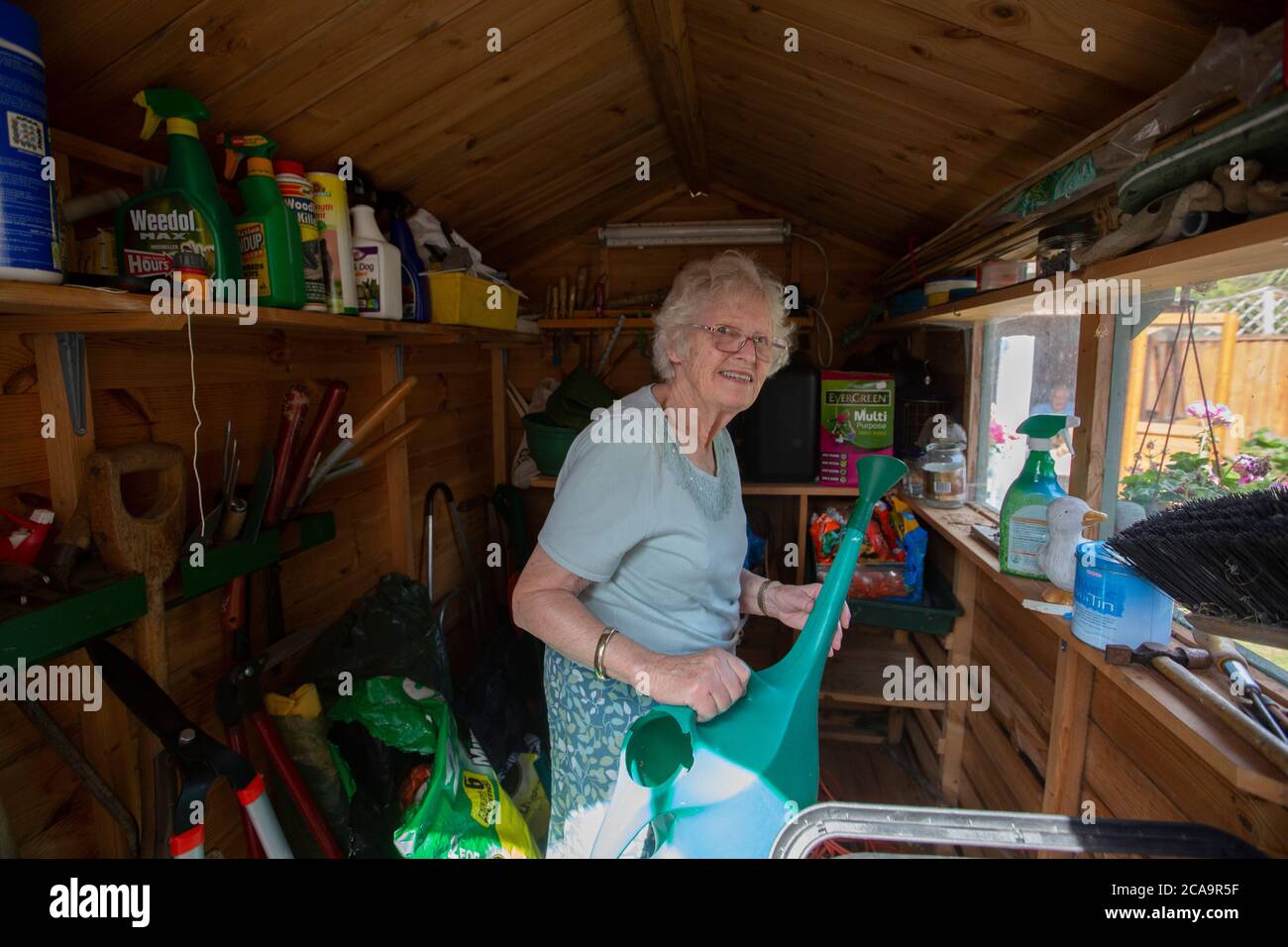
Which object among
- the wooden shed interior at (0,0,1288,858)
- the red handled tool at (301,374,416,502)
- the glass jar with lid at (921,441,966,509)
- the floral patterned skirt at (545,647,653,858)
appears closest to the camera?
the wooden shed interior at (0,0,1288,858)

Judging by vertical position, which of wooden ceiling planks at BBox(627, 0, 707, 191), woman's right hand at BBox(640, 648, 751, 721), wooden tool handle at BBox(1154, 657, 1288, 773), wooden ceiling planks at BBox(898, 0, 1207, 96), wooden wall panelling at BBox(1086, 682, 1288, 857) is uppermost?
wooden ceiling planks at BBox(627, 0, 707, 191)

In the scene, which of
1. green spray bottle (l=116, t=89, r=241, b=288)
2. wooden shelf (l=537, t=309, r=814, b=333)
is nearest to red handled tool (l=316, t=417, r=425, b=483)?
green spray bottle (l=116, t=89, r=241, b=288)

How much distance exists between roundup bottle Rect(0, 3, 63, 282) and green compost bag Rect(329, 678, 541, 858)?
1.02 m

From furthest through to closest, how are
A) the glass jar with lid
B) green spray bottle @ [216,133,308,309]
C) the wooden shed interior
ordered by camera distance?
the glass jar with lid → green spray bottle @ [216,133,308,309] → the wooden shed interior

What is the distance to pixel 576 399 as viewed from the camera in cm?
246

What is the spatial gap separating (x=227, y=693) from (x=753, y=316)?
3.93ft

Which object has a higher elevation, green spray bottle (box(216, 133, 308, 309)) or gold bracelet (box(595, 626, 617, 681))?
green spray bottle (box(216, 133, 308, 309))

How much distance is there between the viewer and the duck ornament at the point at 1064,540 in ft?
3.77

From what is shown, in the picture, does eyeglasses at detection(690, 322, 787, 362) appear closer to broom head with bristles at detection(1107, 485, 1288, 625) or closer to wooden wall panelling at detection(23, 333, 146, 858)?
broom head with bristles at detection(1107, 485, 1288, 625)

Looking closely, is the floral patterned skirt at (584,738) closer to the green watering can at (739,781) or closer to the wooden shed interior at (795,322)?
the green watering can at (739,781)

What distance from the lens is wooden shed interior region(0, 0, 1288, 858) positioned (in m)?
0.85

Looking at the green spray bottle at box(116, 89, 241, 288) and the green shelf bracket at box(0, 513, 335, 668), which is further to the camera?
the green spray bottle at box(116, 89, 241, 288)
